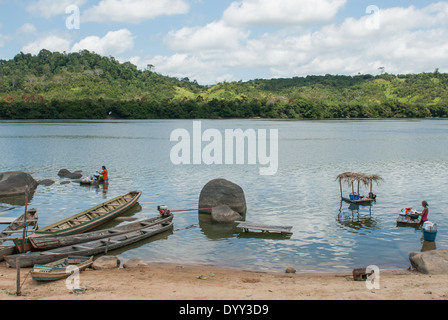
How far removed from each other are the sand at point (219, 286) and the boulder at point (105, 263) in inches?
13.6

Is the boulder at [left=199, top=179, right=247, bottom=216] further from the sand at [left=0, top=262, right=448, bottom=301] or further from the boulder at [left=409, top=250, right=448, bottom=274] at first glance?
the boulder at [left=409, top=250, right=448, bottom=274]

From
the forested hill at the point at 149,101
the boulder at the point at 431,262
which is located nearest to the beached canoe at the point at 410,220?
the boulder at the point at 431,262

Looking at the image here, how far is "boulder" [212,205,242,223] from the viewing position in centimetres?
2284

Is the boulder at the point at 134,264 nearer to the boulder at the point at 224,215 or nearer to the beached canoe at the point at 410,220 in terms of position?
the boulder at the point at 224,215

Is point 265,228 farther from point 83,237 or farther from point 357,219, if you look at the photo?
point 83,237

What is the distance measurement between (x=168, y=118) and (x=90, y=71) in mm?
58044

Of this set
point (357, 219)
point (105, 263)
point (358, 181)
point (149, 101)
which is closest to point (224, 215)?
point (357, 219)

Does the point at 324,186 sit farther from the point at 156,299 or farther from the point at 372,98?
the point at 372,98

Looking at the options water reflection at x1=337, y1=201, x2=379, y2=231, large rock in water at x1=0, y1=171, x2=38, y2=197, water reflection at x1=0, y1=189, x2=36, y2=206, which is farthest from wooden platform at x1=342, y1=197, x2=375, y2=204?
large rock in water at x1=0, y1=171, x2=38, y2=197

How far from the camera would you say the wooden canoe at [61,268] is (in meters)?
13.6

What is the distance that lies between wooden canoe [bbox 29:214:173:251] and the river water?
1081 mm

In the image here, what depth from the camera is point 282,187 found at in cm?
3222
